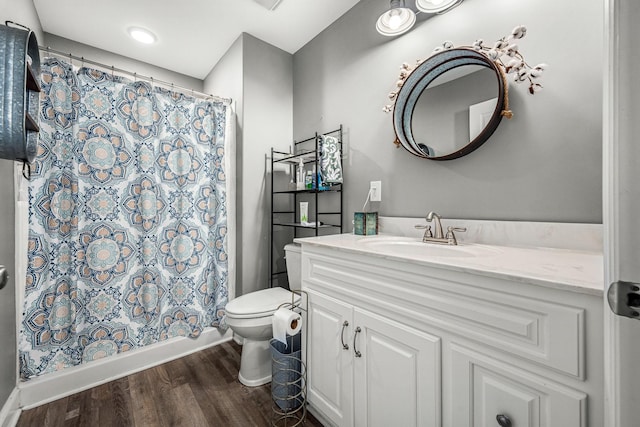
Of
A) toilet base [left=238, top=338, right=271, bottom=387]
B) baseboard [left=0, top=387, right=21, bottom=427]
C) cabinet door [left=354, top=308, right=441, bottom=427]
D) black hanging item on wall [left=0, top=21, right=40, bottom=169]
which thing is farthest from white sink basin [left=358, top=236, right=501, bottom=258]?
baseboard [left=0, top=387, right=21, bottom=427]

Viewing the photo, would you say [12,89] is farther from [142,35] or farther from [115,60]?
[115,60]

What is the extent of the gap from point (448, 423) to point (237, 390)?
1.22 metres

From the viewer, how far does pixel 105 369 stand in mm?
1631

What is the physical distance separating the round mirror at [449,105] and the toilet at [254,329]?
108cm

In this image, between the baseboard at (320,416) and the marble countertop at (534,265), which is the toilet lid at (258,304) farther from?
the marble countertop at (534,265)

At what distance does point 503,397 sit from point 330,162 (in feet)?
4.66

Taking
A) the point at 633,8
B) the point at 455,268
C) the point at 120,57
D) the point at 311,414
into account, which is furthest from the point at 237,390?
the point at 120,57

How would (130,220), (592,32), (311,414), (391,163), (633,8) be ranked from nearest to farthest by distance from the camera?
(633,8) < (592,32) < (311,414) < (391,163) < (130,220)

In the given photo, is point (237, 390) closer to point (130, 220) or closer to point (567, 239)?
point (130, 220)

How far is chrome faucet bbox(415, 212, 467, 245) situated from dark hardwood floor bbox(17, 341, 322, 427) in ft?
3.55

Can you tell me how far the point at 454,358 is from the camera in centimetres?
77

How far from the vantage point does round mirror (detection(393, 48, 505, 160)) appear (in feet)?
3.85

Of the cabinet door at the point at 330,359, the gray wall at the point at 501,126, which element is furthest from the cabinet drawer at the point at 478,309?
the gray wall at the point at 501,126

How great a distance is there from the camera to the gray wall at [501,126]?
972 millimetres
